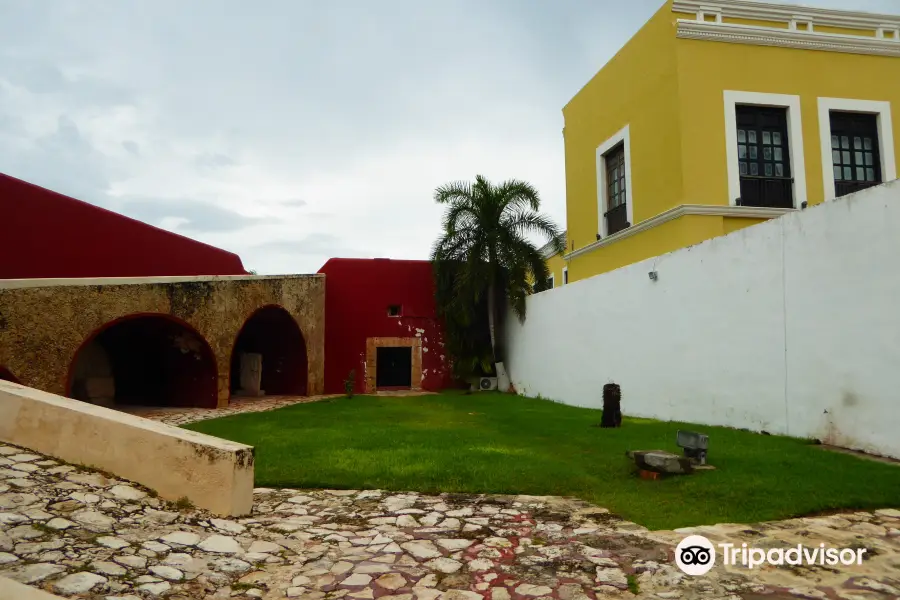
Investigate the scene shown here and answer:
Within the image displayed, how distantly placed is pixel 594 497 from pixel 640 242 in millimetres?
8471

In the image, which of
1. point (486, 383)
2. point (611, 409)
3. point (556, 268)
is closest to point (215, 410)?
point (486, 383)

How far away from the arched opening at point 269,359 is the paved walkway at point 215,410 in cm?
88

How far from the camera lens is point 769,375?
263 inches

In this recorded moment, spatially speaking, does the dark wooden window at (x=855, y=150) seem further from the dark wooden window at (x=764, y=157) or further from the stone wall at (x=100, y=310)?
the stone wall at (x=100, y=310)

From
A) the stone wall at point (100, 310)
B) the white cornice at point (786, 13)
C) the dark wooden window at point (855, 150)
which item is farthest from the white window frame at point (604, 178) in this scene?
the stone wall at point (100, 310)

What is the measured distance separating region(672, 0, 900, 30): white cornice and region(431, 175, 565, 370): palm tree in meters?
5.82

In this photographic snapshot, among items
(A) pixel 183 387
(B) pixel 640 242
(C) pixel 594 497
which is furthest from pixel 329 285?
(C) pixel 594 497

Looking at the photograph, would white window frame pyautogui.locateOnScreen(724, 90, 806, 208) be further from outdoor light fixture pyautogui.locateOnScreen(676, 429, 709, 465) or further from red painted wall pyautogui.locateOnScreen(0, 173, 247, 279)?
red painted wall pyautogui.locateOnScreen(0, 173, 247, 279)

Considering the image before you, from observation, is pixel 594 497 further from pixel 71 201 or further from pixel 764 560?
pixel 71 201

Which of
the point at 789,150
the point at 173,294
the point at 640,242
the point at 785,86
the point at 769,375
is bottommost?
the point at 769,375

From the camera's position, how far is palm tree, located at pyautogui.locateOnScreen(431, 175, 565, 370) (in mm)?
15406

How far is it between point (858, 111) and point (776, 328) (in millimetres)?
7554

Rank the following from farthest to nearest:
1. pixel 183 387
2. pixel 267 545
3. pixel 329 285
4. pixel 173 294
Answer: pixel 329 285 → pixel 183 387 → pixel 173 294 → pixel 267 545

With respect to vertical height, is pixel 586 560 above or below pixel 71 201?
below
